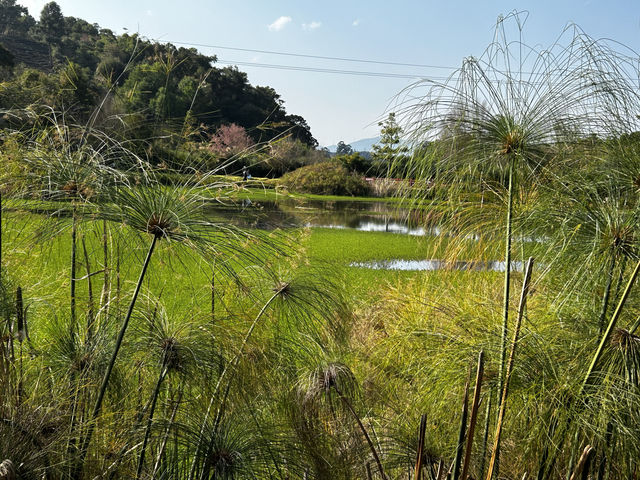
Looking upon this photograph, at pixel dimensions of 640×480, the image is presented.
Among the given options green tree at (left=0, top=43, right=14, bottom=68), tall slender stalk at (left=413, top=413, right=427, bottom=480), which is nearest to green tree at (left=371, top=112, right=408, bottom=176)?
tall slender stalk at (left=413, top=413, right=427, bottom=480)

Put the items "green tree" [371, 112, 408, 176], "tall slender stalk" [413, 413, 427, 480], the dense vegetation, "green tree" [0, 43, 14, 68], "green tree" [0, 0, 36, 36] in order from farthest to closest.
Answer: "green tree" [0, 0, 36, 36] → "green tree" [0, 43, 14, 68] → "green tree" [371, 112, 408, 176] → the dense vegetation → "tall slender stalk" [413, 413, 427, 480]

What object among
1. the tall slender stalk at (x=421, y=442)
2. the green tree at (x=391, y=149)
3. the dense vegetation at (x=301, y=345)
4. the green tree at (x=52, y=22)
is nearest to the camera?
the tall slender stalk at (x=421, y=442)

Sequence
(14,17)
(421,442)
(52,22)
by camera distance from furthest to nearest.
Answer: (52,22) < (14,17) < (421,442)

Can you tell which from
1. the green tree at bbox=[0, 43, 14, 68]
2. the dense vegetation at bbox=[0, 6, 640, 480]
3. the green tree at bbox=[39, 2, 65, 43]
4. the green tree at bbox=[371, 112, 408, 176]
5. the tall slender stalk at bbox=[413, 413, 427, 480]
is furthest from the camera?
the green tree at bbox=[39, 2, 65, 43]

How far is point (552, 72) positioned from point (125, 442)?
5.88ft

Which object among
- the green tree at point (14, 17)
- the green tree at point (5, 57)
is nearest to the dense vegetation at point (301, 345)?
the green tree at point (5, 57)

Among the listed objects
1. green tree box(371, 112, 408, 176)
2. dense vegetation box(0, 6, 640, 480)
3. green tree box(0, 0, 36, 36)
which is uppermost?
green tree box(0, 0, 36, 36)

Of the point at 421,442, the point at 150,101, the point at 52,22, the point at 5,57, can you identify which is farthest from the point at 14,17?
the point at 421,442

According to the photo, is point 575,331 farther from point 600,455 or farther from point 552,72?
point 552,72

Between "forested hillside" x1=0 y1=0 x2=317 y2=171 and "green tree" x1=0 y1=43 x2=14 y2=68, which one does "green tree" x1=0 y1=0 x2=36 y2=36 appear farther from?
"forested hillside" x1=0 y1=0 x2=317 y2=171

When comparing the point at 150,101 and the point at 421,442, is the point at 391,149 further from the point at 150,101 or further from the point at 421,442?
the point at 421,442

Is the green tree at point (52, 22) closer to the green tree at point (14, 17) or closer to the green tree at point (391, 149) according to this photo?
the green tree at point (14, 17)

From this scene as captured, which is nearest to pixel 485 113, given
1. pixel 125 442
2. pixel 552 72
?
pixel 552 72

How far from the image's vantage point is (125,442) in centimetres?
143
